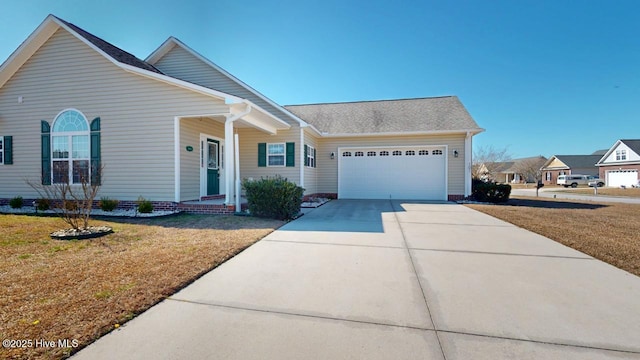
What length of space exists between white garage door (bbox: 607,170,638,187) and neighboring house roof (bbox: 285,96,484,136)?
108ft

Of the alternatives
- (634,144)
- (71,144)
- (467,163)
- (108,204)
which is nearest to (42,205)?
(71,144)

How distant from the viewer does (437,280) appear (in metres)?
3.33

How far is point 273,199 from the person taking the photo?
738 centimetres

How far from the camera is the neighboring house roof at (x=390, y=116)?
13.1m

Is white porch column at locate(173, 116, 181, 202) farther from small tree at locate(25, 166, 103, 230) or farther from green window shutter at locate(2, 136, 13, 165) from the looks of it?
green window shutter at locate(2, 136, 13, 165)

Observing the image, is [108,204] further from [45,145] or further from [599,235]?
[599,235]

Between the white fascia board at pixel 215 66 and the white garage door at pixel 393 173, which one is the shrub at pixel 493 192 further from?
the white fascia board at pixel 215 66

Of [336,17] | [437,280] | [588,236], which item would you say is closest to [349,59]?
[336,17]

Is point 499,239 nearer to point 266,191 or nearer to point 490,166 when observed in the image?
point 266,191

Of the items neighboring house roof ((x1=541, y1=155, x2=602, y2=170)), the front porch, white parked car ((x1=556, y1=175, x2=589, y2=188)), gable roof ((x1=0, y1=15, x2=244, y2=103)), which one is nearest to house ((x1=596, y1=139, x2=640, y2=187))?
white parked car ((x1=556, y1=175, x2=589, y2=188))

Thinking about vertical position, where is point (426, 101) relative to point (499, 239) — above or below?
above

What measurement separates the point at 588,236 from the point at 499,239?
204cm

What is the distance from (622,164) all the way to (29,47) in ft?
173

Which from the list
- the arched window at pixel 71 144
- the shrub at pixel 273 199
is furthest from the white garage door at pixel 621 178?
the arched window at pixel 71 144
